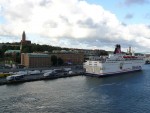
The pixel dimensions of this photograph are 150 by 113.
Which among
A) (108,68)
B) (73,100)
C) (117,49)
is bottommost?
(73,100)

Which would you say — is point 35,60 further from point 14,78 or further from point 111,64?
point 14,78

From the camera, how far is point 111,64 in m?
40.9

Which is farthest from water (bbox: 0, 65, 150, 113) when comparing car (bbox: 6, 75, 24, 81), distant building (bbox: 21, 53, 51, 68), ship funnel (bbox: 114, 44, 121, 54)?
distant building (bbox: 21, 53, 51, 68)

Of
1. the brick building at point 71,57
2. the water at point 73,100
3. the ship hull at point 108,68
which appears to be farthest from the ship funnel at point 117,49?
the water at point 73,100

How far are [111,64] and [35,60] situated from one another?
49.8 feet

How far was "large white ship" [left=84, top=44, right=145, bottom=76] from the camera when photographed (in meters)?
38.9

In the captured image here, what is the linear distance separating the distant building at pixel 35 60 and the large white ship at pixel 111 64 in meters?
11.6

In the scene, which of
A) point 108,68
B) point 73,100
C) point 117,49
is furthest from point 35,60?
point 73,100

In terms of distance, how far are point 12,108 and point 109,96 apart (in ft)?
27.3

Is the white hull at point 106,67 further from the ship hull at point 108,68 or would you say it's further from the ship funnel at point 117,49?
the ship funnel at point 117,49

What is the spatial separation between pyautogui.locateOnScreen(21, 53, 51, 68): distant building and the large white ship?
11.6m

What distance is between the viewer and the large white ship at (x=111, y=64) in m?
38.9

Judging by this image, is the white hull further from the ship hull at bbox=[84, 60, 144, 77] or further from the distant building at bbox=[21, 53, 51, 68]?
the distant building at bbox=[21, 53, 51, 68]

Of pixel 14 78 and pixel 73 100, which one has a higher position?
pixel 14 78
